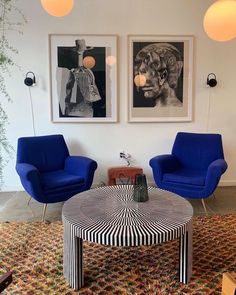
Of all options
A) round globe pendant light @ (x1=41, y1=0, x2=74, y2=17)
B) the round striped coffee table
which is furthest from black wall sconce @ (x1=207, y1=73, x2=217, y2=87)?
round globe pendant light @ (x1=41, y1=0, x2=74, y2=17)

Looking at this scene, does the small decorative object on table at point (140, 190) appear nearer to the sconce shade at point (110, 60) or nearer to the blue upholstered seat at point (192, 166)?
the blue upholstered seat at point (192, 166)

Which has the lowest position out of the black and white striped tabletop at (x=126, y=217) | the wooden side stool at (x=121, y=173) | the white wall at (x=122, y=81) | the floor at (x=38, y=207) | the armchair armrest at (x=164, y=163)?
the floor at (x=38, y=207)

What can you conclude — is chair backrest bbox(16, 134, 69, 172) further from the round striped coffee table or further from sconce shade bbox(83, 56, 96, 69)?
the round striped coffee table

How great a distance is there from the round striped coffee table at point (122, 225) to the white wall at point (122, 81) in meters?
1.91

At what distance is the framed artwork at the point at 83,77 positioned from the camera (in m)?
4.02

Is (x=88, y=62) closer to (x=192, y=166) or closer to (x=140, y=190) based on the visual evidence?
(x=192, y=166)

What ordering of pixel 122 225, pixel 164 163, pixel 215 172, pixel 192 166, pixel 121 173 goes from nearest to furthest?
1. pixel 122 225
2. pixel 215 172
3. pixel 164 163
4. pixel 192 166
5. pixel 121 173

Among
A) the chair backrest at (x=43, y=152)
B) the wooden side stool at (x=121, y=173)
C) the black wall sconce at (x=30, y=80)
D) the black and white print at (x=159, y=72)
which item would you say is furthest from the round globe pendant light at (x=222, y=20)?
the black wall sconce at (x=30, y=80)

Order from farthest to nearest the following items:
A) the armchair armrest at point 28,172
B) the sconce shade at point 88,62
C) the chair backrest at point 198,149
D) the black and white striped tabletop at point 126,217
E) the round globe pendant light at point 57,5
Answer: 1. the sconce shade at point 88,62
2. the chair backrest at point 198,149
3. the armchair armrest at point 28,172
4. the round globe pendant light at point 57,5
5. the black and white striped tabletop at point 126,217

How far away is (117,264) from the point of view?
227 centimetres

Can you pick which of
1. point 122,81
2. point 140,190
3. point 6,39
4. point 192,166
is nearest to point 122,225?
point 140,190

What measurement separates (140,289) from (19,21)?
11.9 feet

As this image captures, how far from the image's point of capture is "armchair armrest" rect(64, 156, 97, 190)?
11.0 ft

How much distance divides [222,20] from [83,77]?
2110 millimetres
